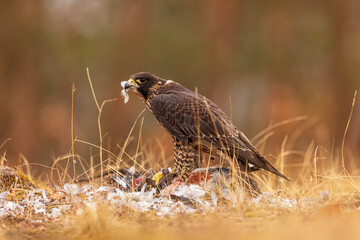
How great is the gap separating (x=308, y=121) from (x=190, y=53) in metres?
5.21

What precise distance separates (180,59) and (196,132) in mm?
12209

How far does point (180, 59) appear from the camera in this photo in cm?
1630

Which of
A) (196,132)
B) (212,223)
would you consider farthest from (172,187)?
(212,223)

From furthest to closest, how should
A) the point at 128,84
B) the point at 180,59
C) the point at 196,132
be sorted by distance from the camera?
the point at 180,59 < the point at 128,84 < the point at 196,132

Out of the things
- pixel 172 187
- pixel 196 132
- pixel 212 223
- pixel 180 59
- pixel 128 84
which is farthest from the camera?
pixel 180 59

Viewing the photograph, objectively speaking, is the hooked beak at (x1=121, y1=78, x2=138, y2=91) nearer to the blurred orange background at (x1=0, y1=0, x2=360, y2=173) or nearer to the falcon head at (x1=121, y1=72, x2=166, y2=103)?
the falcon head at (x1=121, y1=72, x2=166, y2=103)

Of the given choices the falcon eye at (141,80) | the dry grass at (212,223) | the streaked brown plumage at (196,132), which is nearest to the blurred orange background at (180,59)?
the streaked brown plumage at (196,132)

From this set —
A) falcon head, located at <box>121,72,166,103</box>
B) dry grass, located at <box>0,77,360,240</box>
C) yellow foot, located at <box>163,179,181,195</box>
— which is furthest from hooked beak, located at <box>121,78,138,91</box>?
dry grass, located at <box>0,77,360,240</box>

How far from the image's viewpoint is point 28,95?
13.2 m

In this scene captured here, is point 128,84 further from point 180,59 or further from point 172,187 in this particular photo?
point 180,59

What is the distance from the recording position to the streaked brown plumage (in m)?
4.18

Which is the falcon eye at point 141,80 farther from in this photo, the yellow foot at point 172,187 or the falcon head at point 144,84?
the yellow foot at point 172,187

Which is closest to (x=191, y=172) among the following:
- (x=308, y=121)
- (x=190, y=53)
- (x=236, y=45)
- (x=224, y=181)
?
(x=224, y=181)

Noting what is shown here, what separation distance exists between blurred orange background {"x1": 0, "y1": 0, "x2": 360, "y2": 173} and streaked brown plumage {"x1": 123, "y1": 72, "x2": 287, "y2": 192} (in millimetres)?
6660
